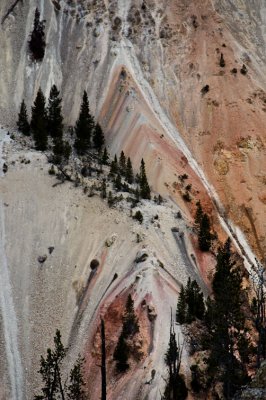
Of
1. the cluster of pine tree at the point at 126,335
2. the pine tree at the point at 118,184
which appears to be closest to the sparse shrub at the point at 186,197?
the pine tree at the point at 118,184

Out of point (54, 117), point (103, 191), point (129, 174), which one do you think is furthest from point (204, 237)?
point (54, 117)

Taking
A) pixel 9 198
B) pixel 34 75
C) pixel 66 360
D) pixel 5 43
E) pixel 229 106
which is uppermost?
pixel 5 43

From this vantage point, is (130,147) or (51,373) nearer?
(51,373)

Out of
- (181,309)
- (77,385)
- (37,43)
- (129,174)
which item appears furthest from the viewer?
(37,43)

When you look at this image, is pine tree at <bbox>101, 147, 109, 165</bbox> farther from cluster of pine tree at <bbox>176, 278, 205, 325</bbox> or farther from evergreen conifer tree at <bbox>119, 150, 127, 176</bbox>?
cluster of pine tree at <bbox>176, 278, 205, 325</bbox>

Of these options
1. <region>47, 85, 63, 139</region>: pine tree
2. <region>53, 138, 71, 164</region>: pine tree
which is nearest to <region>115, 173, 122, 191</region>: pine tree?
<region>53, 138, 71, 164</region>: pine tree

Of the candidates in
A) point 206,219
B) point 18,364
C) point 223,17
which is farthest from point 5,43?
point 18,364

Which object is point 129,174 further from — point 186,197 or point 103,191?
point 186,197

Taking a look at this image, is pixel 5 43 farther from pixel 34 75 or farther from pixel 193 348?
pixel 193 348
